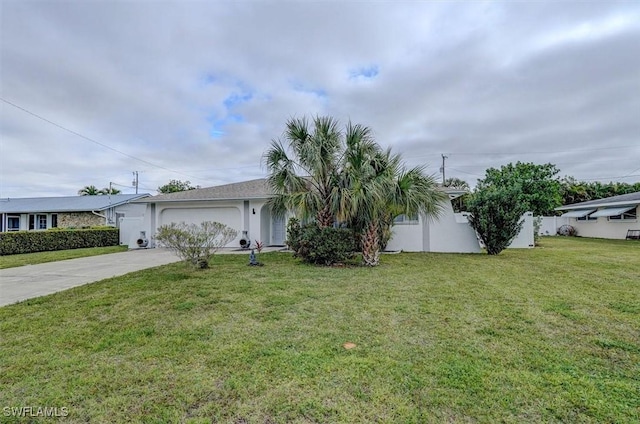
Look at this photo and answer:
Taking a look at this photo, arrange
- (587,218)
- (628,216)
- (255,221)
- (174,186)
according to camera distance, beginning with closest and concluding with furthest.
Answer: (255,221) < (628,216) < (587,218) < (174,186)

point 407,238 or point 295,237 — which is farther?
point 407,238

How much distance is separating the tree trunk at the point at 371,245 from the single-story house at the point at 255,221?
194 inches

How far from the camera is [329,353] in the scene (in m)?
3.49

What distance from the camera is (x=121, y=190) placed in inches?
1623

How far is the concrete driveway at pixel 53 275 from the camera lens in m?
6.73

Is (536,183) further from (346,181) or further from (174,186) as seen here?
(174,186)

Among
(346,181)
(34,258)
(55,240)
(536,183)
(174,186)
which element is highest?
(174,186)

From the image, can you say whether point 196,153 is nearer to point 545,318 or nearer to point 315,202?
point 315,202

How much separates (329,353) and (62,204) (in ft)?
98.8

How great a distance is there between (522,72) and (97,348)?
17.7 metres

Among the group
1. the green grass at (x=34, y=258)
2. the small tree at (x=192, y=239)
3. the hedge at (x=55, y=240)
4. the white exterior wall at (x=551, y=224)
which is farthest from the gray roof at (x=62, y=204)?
the white exterior wall at (x=551, y=224)

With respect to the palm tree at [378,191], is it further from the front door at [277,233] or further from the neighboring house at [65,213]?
the neighboring house at [65,213]

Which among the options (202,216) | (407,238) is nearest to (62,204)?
(202,216)

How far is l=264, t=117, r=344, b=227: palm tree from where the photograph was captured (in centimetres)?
971
